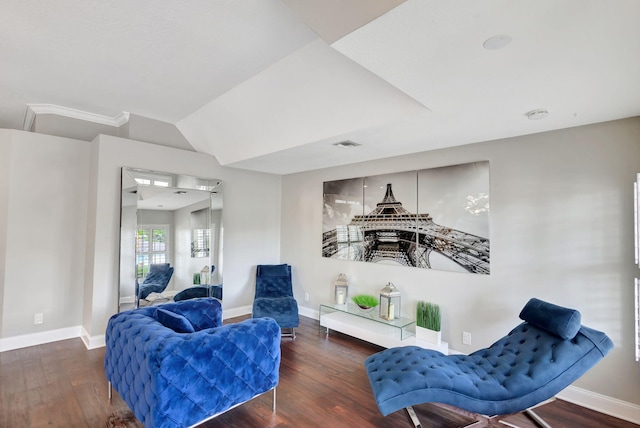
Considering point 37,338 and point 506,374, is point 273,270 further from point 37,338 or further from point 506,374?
point 506,374

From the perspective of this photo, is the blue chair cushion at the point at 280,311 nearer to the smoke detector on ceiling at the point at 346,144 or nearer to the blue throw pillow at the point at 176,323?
the blue throw pillow at the point at 176,323

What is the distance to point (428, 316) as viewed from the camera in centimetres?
345

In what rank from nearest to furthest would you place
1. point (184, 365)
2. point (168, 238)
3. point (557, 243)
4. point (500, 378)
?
point (184, 365) < point (500, 378) < point (557, 243) < point (168, 238)

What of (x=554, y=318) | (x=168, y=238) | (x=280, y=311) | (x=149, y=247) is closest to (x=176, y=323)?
(x=280, y=311)

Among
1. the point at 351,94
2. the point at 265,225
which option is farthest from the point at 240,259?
the point at 351,94

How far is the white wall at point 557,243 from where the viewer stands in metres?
2.50

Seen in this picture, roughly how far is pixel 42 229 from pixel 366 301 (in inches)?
162

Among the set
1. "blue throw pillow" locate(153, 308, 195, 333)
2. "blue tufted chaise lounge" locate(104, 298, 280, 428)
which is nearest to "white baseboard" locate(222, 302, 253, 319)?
"blue tufted chaise lounge" locate(104, 298, 280, 428)

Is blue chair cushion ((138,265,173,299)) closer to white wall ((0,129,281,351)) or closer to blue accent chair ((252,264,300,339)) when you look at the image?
white wall ((0,129,281,351))

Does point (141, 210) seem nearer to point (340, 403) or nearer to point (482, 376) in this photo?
point (340, 403)

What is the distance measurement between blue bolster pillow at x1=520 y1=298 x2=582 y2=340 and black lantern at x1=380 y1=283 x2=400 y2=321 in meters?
1.41

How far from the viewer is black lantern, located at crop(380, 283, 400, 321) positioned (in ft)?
12.1

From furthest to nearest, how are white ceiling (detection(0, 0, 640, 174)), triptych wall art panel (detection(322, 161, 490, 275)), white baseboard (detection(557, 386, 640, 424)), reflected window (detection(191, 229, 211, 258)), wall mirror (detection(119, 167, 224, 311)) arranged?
reflected window (detection(191, 229, 211, 258)) < wall mirror (detection(119, 167, 224, 311)) < triptych wall art panel (detection(322, 161, 490, 275)) < white baseboard (detection(557, 386, 640, 424)) < white ceiling (detection(0, 0, 640, 174))

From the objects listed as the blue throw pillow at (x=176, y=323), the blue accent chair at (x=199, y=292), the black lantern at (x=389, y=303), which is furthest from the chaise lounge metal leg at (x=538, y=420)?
the blue accent chair at (x=199, y=292)
